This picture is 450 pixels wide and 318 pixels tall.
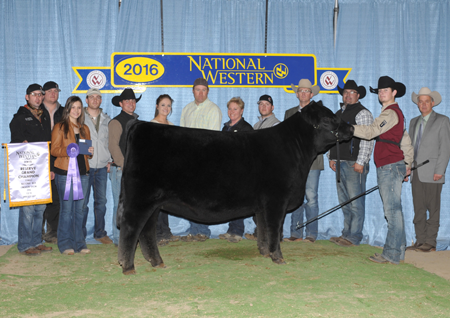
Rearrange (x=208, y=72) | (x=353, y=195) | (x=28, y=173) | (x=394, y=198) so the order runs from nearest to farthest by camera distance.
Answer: (x=394, y=198)
(x=28, y=173)
(x=353, y=195)
(x=208, y=72)

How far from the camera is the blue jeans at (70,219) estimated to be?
14.9 feet

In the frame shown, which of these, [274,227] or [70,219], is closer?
[274,227]

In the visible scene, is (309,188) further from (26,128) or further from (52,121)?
(26,128)

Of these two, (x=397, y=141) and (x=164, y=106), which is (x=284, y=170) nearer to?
(x=397, y=141)

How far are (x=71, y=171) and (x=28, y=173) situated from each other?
493 mm

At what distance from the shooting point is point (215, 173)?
3713 mm

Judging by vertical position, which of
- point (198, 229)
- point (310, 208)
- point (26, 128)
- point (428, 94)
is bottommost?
point (198, 229)

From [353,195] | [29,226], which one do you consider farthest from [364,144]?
[29,226]

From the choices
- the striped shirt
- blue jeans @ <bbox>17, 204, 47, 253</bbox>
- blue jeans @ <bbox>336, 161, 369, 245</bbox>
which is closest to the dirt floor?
blue jeans @ <bbox>17, 204, 47, 253</bbox>

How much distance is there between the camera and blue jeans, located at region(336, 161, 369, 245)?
509cm

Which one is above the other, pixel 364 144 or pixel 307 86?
pixel 307 86

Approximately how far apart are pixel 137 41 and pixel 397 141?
378 cm

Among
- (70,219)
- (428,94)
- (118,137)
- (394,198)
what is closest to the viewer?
(394,198)

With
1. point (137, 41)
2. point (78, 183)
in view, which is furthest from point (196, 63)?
point (78, 183)
